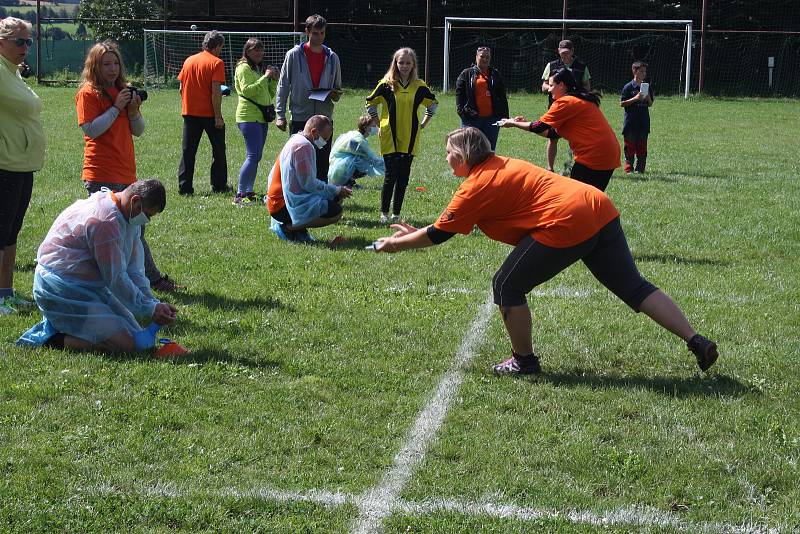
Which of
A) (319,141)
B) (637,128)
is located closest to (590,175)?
(319,141)

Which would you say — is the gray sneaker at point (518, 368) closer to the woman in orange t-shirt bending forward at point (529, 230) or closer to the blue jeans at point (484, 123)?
the woman in orange t-shirt bending forward at point (529, 230)

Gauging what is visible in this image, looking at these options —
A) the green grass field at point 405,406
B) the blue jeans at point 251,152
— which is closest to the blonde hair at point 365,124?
the blue jeans at point 251,152

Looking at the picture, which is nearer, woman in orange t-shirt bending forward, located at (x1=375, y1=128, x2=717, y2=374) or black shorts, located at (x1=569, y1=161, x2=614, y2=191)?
woman in orange t-shirt bending forward, located at (x1=375, y1=128, x2=717, y2=374)

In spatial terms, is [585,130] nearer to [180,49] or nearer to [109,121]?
[109,121]

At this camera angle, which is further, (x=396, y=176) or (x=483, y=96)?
(x=483, y=96)

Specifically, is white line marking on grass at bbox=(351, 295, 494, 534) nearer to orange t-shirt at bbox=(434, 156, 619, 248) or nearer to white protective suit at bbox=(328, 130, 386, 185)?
orange t-shirt at bbox=(434, 156, 619, 248)

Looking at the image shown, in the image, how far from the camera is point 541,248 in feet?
18.1

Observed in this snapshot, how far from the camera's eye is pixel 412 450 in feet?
15.6

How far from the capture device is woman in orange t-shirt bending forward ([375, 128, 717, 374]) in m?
5.46

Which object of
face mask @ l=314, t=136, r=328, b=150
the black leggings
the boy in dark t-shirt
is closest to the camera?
face mask @ l=314, t=136, r=328, b=150

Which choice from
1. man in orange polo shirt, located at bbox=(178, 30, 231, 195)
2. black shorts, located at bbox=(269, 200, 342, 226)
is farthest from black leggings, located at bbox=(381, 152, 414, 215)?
man in orange polo shirt, located at bbox=(178, 30, 231, 195)

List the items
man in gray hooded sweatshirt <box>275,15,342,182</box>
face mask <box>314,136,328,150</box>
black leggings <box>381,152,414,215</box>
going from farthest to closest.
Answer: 1. man in gray hooded sweatshirt <box>275,15,342,182</box>
2. black leggings <box>381,152,414,215</box>
3. face mask <box>314,136,328,150</box>

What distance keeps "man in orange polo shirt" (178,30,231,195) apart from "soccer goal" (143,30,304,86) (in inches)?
711

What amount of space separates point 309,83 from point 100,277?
5.73 m
